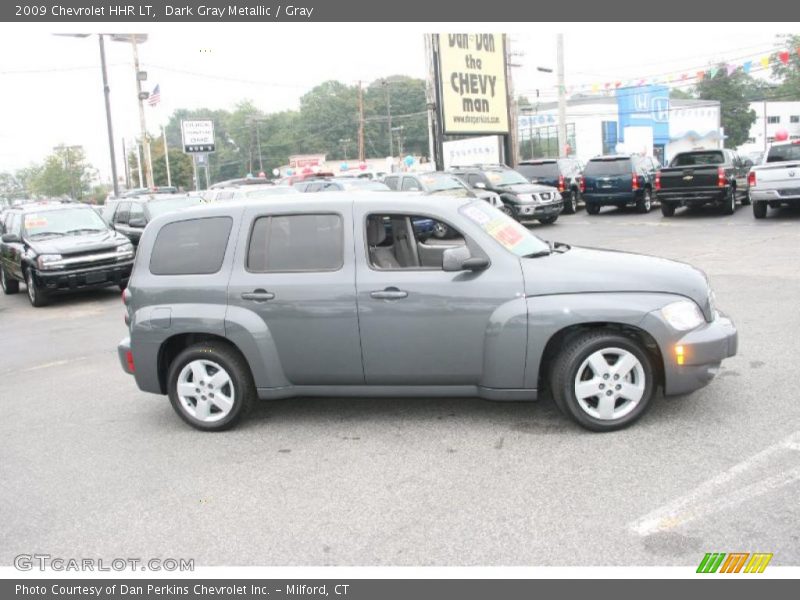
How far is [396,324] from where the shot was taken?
5.20 m

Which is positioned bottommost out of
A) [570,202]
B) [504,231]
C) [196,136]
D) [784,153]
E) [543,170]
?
[570,202]

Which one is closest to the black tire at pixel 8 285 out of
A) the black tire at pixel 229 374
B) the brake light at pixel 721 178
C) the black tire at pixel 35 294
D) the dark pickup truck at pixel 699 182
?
the black tire at pixel 35 294

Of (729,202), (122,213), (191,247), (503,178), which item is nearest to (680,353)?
(191,247)

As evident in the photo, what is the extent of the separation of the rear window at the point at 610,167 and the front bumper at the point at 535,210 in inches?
114

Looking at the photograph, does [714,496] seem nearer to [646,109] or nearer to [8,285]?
[8,285]

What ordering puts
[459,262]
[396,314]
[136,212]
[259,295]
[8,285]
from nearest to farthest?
[459,262] < [396,314] < [259,295] < [8,285] < [136,212]

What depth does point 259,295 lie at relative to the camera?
537 centimetres

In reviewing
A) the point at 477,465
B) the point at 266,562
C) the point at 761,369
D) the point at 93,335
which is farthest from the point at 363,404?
the point at 93,335

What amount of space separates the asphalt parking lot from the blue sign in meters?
62.5

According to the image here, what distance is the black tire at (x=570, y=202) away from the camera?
24516 mm

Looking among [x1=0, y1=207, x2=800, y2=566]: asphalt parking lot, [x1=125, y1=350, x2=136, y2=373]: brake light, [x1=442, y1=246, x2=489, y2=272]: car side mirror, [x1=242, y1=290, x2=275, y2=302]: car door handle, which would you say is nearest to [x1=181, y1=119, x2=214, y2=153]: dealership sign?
[x1=0, y1=207, x2=800, y2=566]: asphalt parking lot

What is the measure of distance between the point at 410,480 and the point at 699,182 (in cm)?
1741

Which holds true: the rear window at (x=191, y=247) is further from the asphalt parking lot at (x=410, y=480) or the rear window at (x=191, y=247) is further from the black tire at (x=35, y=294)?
the black tire at (x=35, y=294)

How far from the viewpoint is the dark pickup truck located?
1934cm
